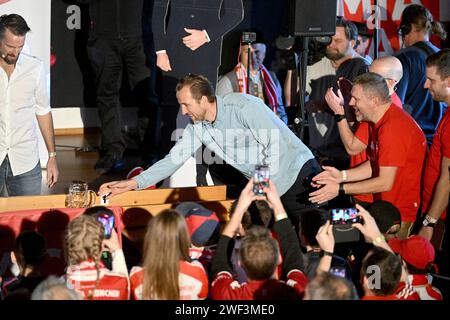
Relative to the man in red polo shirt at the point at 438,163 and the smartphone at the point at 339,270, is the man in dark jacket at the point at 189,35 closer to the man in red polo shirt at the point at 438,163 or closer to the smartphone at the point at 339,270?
the man in red polo shirt at the point at 438,163

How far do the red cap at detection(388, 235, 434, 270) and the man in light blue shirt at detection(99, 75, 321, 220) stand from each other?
3.51 ft

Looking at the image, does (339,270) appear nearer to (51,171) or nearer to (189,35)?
(51,171)

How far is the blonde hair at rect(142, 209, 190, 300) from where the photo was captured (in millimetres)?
→ 3557

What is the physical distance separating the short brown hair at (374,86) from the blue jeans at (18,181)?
1.99m

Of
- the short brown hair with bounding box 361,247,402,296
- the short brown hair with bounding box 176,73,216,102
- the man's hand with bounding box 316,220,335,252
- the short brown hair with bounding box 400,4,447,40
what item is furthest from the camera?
the short brown hair with bounding box 400,4,447,40

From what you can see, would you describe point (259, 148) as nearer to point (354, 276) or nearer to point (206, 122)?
point (206, 122)

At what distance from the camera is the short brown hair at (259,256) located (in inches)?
137

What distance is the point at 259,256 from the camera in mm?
3473

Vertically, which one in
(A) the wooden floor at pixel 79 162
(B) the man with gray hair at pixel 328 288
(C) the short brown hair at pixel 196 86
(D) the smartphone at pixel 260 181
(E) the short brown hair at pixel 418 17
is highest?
(E) the short brown hair at pixel 418 17

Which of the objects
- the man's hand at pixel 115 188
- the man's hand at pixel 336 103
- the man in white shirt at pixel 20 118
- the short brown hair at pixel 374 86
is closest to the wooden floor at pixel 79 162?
the man in white shirt at pixel 20 118

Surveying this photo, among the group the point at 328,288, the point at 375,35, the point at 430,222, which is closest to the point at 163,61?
the point at 430,222

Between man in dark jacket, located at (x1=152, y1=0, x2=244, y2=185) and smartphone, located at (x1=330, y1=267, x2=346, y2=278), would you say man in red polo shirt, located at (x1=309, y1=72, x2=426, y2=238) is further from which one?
man in dark jacket, located at (x1=152, y1=0, x2=244, y2=185)

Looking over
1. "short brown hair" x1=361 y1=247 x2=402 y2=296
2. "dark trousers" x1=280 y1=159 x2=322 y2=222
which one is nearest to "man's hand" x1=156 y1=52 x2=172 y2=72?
"dark trousers" x1=280 y1=159 x2=322 y2=222

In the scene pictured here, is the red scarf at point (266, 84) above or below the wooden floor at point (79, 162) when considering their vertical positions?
above
